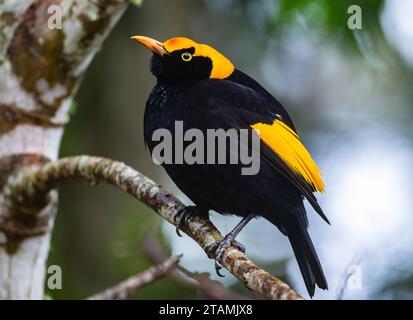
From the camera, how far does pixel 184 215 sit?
135 inches

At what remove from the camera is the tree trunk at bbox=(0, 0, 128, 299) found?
3.67 metres

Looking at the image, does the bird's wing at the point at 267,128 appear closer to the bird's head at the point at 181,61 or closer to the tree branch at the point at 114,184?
the bird's head at the point at 181,61

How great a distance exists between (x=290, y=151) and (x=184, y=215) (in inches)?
21.2

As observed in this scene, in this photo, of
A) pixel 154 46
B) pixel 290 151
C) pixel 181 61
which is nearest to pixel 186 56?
pixel 181 61

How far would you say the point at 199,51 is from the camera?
12.2 ft

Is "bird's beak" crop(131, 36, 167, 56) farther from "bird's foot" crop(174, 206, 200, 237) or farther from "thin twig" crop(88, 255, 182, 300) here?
"thin twig" crop(88, 255, 182, 300)

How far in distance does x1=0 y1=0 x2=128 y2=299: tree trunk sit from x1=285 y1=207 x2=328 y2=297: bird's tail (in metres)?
1.14

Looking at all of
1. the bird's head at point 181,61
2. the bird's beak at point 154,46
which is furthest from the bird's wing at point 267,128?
the bird's beak at point 154,46

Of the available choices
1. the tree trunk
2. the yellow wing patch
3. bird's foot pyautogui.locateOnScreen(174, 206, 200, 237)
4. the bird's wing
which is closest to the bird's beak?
the tree trunk

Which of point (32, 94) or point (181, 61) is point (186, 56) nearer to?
point (181, 61)

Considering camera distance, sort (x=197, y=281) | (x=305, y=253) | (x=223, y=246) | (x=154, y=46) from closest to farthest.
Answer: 1. (x=223, y=246)
2. (x=197, y=281)
3. (x=305, y=253)
4. (x=154, y=46)

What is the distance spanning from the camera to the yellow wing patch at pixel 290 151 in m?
3.44
